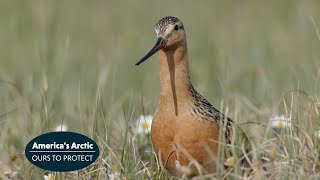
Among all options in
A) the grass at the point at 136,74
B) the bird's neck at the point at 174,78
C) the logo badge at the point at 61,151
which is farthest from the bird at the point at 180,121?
the logo badge at the point at 61,151

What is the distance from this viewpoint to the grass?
6109 mm

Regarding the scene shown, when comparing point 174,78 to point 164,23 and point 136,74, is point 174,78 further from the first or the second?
point 136,74

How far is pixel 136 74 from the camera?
11.0m

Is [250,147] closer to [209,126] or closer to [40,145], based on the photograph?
[209,126]

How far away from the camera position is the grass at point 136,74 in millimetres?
6109

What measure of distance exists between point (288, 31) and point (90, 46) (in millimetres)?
2939

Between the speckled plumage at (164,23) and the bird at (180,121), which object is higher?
the speckled plumage at (164,23)

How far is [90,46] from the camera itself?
43.1 feet

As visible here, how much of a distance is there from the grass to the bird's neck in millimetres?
297

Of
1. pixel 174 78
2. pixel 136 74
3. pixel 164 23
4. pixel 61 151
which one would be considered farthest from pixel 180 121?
pixel 136 74

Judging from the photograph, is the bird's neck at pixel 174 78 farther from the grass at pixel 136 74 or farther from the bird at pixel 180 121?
the grass at pixel 136 74

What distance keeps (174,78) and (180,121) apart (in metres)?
0.35

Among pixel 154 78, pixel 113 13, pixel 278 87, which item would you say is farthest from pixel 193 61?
pixel 113 13

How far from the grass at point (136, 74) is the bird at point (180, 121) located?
140 millimetres
